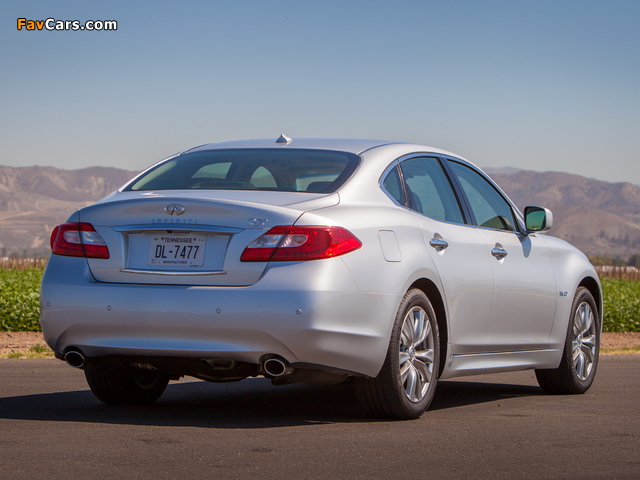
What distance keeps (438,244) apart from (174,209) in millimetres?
1840

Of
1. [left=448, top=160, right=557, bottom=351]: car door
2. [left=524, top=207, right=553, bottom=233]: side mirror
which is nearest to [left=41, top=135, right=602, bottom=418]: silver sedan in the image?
[left=448, top=160, right=557, bottom=351]: car door

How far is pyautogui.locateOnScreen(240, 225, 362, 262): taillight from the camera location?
240 inches

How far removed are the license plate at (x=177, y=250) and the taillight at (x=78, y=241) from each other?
322 millimetres

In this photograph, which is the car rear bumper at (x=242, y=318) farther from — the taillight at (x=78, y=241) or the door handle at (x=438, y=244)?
the door handle at (x=438, y=244)

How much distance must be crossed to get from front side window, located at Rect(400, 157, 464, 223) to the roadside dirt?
8168 millimetres

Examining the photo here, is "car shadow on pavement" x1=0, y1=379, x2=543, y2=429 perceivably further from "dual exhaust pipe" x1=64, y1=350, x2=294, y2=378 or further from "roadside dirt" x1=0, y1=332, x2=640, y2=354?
"roadside dirt" x1=0, y1=332, x2=640, y2=354

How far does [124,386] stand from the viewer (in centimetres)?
754

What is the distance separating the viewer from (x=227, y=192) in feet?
21.7

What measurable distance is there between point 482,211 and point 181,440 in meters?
3.40

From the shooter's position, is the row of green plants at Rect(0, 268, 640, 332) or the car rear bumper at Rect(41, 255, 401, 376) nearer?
the car rear bumper at Rect(41, 255, 401, 376)

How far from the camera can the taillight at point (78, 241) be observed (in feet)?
21.2

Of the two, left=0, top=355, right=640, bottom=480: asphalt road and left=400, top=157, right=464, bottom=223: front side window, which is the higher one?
left=400, top=157, right=464, bottom=223: front side window

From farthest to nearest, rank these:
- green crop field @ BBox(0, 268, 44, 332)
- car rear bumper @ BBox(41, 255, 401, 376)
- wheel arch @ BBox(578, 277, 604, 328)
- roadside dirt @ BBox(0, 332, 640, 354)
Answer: green crop field @ BBox(0, 268, 44, 332)
roadside dirt @ BBox(0, 332, 640, 354)
wheel arch @ BBox(578, 277, 604, 328)
car rear bumper @ BBox(41, 255, 401, 376)

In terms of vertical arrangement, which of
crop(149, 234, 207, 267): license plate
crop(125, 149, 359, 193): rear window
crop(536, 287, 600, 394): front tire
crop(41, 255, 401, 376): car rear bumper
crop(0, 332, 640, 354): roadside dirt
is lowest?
crop(0, 332, 640, 354): roadside dirt
